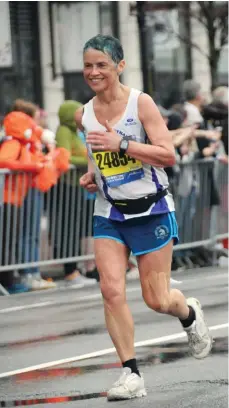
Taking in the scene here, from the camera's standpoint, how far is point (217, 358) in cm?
874

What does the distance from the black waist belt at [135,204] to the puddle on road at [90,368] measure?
3.44 feet

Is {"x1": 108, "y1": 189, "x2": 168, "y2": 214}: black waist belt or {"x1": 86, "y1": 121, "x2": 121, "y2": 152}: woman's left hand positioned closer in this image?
{"x1": 86, "y1": 121, "x2": 121, "y2": 152}: woman's left hand

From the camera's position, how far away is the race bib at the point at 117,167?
24.4 feet

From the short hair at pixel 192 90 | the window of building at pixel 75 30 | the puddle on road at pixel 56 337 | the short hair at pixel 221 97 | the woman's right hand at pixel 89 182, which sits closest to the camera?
the woman's right hand at pixel 89 182

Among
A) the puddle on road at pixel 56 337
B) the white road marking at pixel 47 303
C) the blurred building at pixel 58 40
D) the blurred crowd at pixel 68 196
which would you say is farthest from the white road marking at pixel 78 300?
the blurred building at pixel 58 40

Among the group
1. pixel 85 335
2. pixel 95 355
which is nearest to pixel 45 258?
pixel 85 335

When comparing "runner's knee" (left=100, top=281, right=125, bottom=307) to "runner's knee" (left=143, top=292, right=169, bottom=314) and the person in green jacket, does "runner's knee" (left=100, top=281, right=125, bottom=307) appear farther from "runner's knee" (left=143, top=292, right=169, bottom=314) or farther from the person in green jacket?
the person in green jacket

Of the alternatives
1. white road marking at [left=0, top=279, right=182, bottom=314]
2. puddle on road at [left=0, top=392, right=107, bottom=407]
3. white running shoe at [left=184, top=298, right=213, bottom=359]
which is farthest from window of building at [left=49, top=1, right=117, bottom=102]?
puddle on road at [left=0, top=392, right=107, bottom=407]

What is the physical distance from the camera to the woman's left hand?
720cm

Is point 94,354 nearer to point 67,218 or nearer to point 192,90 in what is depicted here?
point 67,218

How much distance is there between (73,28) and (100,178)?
1961 centimetres

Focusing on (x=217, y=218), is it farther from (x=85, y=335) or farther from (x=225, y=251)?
(x=85, y=335)

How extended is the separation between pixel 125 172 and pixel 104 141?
1.14ft

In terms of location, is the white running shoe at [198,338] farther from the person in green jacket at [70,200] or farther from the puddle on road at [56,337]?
the person in green jacket at [70,200]
